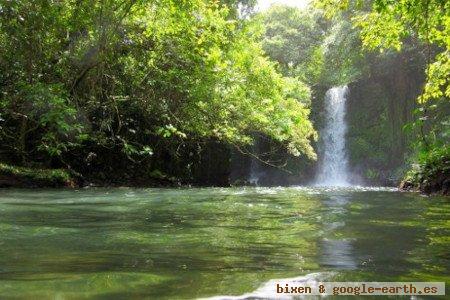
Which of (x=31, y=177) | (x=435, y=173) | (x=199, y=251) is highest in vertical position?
(x=435, y=173)

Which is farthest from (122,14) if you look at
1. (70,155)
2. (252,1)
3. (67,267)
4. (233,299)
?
(252,1)

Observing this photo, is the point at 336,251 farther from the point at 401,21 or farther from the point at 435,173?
the point at 435,173

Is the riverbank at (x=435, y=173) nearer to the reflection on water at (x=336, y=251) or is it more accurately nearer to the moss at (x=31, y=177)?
the reflection on water at (x=336, y=251)

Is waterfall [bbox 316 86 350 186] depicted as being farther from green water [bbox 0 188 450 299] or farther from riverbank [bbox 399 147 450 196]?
green water [bbox 0 188 450 299]

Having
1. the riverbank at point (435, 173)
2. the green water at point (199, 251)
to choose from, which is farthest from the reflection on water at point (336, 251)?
the riverbank at point (435, 173)

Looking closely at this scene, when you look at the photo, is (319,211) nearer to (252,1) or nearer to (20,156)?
(20,156)

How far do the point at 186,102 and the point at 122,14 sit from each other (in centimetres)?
316

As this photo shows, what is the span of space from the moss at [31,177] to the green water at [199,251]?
5.52m

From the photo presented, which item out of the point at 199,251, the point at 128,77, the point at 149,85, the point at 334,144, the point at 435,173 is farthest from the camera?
the point at 334,144

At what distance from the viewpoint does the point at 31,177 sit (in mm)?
10680

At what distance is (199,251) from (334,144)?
24541 millimetres

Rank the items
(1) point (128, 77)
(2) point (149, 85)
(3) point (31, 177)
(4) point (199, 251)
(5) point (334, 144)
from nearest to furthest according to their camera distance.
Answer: (4) point (199, 251)
(3) point (31, 177)
(1) point (128, 77)
(2) point (149, 85)
(5) point (334, 144)

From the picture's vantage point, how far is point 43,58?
11172 millimetres

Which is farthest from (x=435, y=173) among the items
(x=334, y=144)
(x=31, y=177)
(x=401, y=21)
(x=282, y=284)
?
(x=334, y=144)
